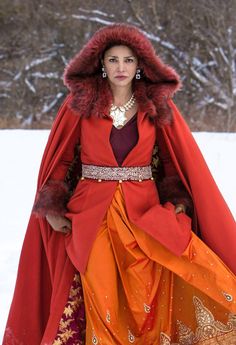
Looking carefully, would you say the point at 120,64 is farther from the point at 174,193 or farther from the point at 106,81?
the point at 174,193

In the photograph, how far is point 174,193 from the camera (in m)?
2.80

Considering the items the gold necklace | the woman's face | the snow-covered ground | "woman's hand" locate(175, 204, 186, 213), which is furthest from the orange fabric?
the snow-covered ground

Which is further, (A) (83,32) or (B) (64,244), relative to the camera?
(A) (83,32)

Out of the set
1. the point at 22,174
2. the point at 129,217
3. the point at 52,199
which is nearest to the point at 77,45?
the point at 22,174

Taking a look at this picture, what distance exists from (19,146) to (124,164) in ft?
14.0

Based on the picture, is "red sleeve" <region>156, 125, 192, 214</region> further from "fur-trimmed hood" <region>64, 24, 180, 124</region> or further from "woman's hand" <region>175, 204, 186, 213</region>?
"fur-trimmed hood" <region>64, 24, 180, 124</region>

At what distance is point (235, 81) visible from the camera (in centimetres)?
1766

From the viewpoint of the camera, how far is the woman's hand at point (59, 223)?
272 centimetres

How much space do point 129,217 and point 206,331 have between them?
1.93 feet

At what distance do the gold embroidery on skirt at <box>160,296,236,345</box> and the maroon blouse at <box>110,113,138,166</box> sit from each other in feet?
2.26

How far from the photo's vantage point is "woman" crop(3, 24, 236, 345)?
2609mm

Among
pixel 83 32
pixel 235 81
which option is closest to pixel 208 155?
pixel 235 81

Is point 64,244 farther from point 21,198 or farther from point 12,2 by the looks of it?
point 12,2

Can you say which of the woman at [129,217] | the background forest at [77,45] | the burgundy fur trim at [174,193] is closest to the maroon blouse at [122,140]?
the woman at [129,217]
